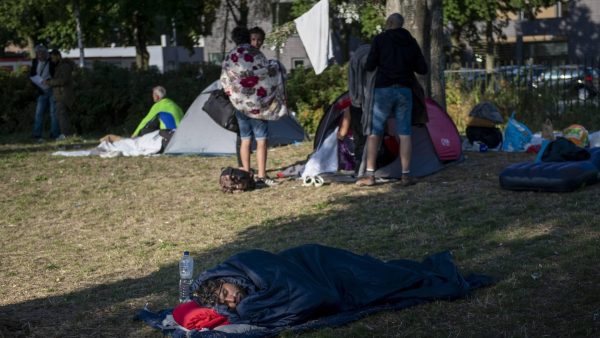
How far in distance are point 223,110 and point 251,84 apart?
59cm

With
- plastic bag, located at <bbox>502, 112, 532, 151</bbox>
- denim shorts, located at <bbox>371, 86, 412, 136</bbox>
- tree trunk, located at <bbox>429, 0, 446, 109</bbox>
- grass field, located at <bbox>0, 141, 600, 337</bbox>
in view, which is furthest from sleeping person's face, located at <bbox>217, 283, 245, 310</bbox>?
tree trunk, located at <bbox>429, 0, 446, 109</bbox>

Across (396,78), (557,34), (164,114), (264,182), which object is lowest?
(264,182)

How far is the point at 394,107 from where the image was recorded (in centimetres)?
1059

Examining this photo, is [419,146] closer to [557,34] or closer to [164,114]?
[164,114]

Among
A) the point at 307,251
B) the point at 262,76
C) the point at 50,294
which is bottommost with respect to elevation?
the point at 50,294

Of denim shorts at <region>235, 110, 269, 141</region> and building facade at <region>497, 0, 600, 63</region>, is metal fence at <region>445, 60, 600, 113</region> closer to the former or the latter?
denim shorts at <region>235, 110, 269, 141</region>

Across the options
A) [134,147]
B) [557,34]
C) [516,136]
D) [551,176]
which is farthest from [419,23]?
[557,34]

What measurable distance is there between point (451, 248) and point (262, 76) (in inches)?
179

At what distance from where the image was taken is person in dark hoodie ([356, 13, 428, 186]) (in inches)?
412

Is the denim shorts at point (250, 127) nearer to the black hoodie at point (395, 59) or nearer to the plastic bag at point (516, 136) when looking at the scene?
the black hoodie at point (395, 59)

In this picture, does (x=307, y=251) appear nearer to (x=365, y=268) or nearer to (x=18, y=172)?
(x=365, y=268)

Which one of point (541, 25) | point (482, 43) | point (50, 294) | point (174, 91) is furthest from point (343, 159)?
point (541, 25)

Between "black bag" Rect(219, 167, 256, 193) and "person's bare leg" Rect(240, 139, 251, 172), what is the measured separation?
0.51ft

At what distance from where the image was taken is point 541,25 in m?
52.1
